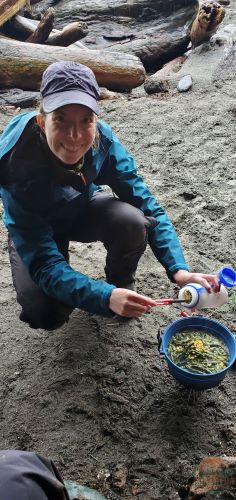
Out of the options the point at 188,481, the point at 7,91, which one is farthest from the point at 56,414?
the point at 7,91

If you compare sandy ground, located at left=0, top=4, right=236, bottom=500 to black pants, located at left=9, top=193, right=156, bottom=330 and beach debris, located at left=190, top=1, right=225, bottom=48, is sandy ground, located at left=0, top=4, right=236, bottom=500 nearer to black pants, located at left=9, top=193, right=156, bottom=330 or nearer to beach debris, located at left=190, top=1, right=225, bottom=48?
black pants, located at left=9, top=193, right=156, bottom=330

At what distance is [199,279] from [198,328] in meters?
0.26

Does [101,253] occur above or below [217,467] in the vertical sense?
below

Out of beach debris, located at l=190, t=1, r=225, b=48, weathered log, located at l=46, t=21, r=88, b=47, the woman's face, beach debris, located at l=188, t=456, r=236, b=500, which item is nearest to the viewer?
beach debris, located at l=188, t=456, r=236, b=500

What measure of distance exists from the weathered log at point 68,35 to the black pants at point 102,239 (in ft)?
16.7

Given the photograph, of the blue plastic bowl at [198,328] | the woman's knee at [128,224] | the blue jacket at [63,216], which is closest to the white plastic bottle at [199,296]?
the blue plastic bowl at [198,328]

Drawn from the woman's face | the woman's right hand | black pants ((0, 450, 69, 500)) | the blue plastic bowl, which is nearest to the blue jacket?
the woman's right hand

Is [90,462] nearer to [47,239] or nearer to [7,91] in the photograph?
[47,239]

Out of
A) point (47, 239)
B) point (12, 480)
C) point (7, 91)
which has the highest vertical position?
point (12, 480)

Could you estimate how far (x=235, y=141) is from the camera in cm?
460

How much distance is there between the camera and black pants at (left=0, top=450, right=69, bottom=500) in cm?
104

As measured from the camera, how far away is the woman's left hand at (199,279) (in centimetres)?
220

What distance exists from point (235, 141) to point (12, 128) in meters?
2.84

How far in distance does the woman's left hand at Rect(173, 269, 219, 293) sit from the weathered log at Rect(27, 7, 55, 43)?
5.67 metres
